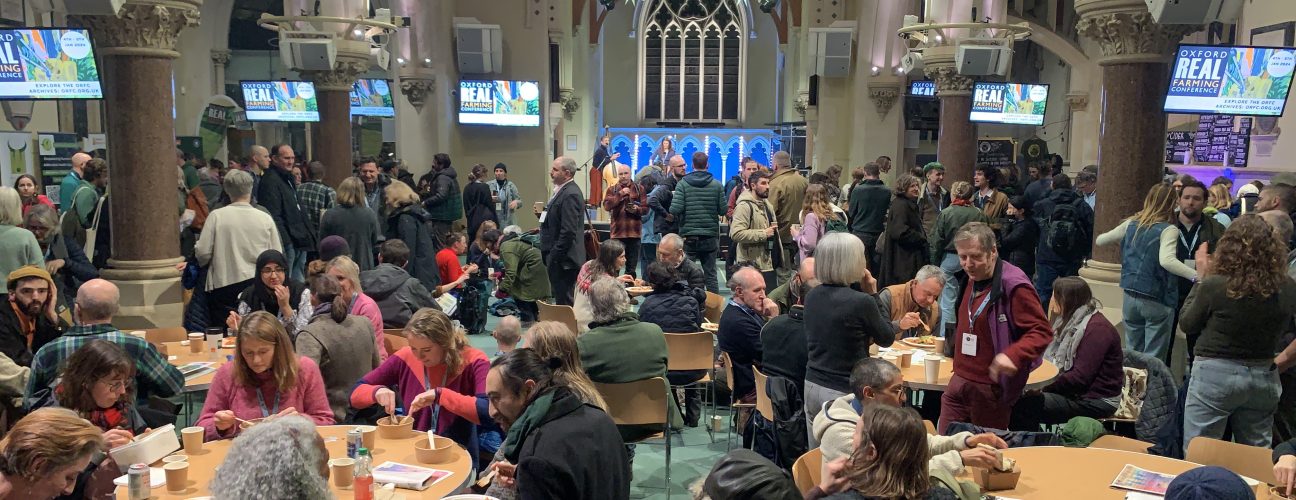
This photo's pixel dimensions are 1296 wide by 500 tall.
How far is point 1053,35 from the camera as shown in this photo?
18.0 meters

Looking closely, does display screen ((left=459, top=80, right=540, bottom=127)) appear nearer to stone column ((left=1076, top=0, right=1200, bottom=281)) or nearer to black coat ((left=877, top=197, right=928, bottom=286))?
black coat ((left=877, top=197, right=928, bottom=286))

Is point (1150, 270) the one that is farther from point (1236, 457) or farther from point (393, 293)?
point (393, 293)

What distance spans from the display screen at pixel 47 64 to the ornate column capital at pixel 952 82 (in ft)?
26.9

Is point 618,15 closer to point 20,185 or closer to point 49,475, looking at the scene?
point 20,185

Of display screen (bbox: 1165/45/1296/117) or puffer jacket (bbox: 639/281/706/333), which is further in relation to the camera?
display screen (bbox: 1165/45/1296/117)

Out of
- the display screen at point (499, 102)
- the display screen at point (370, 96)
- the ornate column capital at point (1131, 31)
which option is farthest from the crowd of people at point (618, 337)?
the display screen at point (370, 96)

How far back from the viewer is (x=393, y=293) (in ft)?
20.6

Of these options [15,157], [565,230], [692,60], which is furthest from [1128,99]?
[692,60]

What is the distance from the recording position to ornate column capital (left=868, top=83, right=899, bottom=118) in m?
16.9

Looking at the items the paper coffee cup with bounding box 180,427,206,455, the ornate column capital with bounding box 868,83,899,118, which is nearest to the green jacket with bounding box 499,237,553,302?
the paper coffee cup with bounding box 180,427,206,455

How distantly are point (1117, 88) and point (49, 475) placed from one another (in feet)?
22.5

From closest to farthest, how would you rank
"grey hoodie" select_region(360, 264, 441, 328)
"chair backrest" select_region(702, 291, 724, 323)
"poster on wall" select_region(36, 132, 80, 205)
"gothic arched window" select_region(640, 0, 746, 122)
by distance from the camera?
"grey hoodie" select_region(360, 264, 441, 328)
"chair backrest" select_region(702, 291, 724, 323)
"poster on wall" select_region(36, 132, 80, 205)
"gothic arched window" select_region(640, 0, 746, 122)

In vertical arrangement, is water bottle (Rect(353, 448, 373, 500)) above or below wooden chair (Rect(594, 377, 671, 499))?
above

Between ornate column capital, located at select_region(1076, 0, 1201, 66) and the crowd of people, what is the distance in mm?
1198
